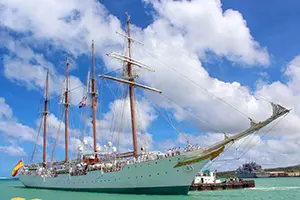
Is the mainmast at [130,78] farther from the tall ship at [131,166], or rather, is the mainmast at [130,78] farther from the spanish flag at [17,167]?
the spanish flag at [17,167]

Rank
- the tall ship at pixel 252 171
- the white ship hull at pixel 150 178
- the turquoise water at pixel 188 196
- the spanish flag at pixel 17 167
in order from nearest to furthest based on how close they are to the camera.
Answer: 1. the white ship hull at pixel 150 178
2. the turquoise water at pixel 188 196
3. the spanish flag at pixel 17 167
4. the tall ship at pixel 252 171

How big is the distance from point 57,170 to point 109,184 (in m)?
15.9

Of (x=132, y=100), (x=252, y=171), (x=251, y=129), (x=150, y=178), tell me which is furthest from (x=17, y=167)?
(x=252, y=171)

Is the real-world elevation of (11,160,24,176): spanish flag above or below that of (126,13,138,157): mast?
below

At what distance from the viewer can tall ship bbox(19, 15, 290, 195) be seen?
3169 centimetres

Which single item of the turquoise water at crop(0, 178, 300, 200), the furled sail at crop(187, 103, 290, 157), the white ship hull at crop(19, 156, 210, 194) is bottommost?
the turquoise water at crop(0, 178, 300, 200)

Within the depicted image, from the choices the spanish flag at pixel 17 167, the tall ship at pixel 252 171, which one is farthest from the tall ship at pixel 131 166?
the tall ship at pixel 252 171

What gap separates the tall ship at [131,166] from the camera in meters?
31.7

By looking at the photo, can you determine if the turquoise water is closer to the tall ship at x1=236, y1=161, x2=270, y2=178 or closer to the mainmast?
the mainmast

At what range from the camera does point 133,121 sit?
129 ft

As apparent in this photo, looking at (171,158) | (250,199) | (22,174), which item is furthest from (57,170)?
(250,199)

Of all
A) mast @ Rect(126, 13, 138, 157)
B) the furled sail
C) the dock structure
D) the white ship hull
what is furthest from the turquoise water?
mast @ Rect(126, 13, 138, 157)

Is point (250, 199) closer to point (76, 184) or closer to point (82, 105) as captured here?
point (76, 184)

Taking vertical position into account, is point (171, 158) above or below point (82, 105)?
below
